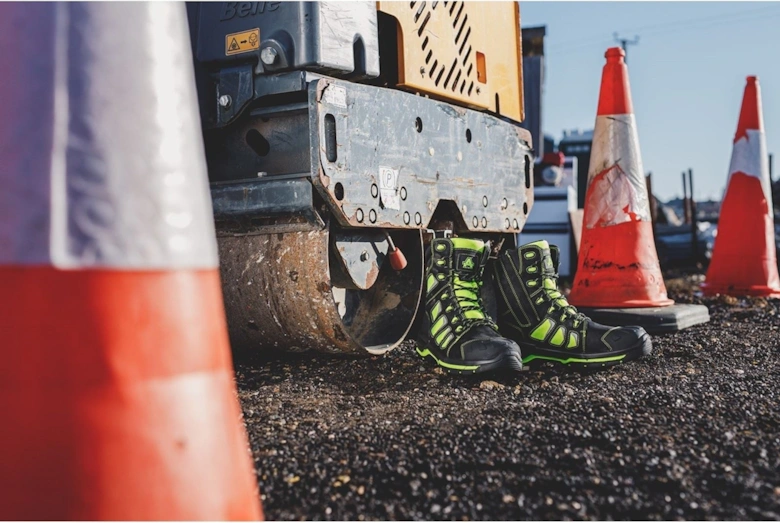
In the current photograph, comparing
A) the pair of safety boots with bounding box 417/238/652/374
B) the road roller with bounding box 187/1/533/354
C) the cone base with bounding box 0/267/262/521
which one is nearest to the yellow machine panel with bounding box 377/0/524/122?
the road roller with bounding box 187/1/533/354

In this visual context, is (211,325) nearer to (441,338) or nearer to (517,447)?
(517,447)

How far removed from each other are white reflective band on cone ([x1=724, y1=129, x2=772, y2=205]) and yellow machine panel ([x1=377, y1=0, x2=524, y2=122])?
2635mm

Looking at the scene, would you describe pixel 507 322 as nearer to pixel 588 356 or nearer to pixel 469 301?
pixel 469 301

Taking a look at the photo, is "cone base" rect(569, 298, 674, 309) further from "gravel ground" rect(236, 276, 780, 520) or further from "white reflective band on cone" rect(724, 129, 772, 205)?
"white reflective band on cone" rect(724, 129, 772, 205)

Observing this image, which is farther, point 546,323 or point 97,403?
point 546,323

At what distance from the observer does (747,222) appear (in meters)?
5.71

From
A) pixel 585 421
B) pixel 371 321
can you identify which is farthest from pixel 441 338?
pixel 585 421

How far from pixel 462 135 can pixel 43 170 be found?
2.51 meters

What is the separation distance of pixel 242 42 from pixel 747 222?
4464 millimetres

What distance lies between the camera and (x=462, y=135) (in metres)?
3.39

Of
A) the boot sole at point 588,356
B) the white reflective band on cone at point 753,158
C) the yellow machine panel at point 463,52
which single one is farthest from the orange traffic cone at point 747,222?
the boot sole at point 588,356

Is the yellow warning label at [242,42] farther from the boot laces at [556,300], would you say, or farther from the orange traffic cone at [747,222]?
the orange traffic cone at [747,222]

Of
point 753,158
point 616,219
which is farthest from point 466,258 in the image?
point 753,158

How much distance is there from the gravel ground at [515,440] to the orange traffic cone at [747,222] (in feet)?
9.54
